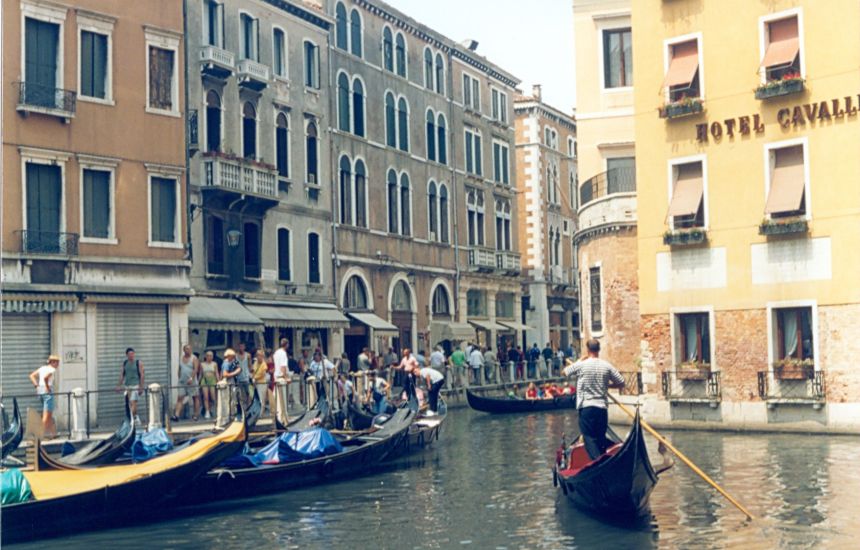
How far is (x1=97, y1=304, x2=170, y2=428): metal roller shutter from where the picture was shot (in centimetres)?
2025

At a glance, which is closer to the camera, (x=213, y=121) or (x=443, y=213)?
(x=213, y=121)

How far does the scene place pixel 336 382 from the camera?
75.9 ft

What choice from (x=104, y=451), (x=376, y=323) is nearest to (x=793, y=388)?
(x=104, y=451)

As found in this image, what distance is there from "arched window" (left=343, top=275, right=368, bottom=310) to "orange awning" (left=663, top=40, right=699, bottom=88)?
1221 cm

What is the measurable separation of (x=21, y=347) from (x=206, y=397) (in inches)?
110

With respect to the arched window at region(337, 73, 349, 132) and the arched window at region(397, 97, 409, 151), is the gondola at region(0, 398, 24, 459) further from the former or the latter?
the arched window at region(397, 97, 409, 151)

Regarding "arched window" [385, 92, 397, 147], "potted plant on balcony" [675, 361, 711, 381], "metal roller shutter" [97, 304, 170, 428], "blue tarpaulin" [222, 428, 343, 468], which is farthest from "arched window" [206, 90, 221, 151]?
"blue tarpaulin" [222, 428, 343, 468]

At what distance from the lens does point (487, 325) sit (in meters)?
39.5

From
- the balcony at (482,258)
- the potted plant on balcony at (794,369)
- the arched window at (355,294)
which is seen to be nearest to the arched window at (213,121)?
the arched window at (355,294)

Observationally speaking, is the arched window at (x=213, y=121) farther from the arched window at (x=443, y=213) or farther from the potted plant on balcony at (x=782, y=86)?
the arched window at (x=443, y=213)

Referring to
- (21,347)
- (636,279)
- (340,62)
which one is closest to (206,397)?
(21,347)

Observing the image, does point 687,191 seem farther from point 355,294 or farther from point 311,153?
point 355,294

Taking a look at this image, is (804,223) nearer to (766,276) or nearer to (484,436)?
(766,276)

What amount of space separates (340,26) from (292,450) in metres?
18.3
